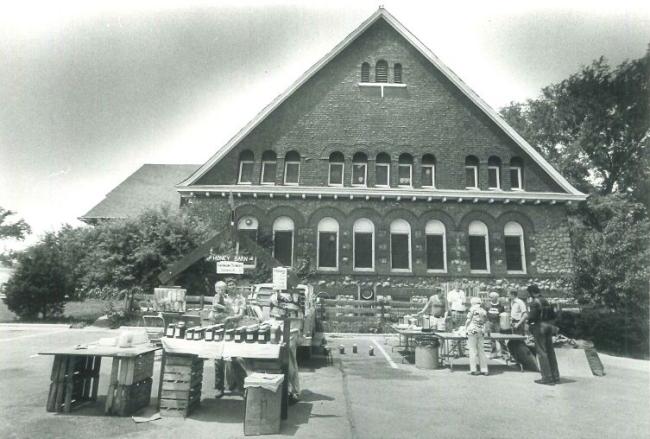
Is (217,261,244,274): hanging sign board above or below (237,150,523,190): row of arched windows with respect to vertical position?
below

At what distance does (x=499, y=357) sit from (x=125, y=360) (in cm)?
987

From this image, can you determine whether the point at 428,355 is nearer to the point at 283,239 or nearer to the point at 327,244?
the point at 327,244

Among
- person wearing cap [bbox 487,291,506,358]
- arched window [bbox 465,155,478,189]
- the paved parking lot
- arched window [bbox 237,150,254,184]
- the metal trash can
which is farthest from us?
arched window [bbox 465,155,478,189]

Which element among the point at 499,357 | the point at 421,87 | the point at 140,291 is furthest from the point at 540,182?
the point at 140,291

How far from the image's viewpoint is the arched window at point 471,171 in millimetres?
21156

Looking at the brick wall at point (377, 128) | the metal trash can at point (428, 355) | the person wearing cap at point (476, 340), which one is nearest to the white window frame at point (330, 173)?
the brick wall at point (377, 128)

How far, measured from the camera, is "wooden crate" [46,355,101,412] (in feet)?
20.3

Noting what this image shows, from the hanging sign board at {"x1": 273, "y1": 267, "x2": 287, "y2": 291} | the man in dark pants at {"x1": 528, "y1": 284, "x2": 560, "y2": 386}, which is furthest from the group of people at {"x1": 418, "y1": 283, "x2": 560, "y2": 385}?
the hanging sign board at {"x1": 273, "y1": 267, "x2": 287, "y2": 291}

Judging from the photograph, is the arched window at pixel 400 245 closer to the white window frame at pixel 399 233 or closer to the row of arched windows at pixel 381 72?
the white window frame at pixel 399 233

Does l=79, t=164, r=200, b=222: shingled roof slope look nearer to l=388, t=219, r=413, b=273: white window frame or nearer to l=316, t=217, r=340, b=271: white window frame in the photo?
l=316, t=217, r=340, b=271: white window frame

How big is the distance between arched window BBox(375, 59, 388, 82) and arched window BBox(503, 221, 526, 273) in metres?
9.44

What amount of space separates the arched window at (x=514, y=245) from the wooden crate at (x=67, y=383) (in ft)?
60.3

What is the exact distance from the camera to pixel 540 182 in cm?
2097

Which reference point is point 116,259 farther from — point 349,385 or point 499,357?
point 499,357
